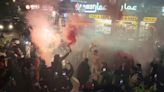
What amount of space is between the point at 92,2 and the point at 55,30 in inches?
283

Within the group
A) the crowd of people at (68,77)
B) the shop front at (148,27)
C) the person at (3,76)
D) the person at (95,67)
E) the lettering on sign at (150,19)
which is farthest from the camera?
the lettering on sign at (150,19)

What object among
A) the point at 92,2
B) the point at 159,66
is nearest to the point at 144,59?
the point at 159,66

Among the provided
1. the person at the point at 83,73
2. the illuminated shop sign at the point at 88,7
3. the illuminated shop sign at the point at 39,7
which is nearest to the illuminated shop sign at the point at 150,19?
the illuminated shop sign at the point at 88,7

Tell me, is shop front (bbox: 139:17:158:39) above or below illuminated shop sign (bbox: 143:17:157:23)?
below

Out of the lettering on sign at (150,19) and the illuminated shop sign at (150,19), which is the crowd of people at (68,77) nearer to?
the illuminated shop sign at (150,19)

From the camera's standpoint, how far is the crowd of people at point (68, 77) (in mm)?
10266

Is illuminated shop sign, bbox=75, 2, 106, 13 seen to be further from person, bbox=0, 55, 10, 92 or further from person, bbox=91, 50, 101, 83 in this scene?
person, bbox=0, 55, 10, 92

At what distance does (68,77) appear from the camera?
1090 cm

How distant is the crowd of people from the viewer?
1027 centimetres

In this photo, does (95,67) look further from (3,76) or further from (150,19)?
(150,19)

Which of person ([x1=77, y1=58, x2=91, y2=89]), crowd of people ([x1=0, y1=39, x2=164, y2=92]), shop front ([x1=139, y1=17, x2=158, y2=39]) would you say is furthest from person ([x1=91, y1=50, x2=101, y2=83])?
shop front ([x1=139, y1=17, x2=158, y2=39])

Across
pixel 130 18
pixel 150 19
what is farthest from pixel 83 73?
pixel 150 19

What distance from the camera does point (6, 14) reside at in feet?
103

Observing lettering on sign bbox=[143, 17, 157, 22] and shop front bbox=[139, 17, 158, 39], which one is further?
lettering on sign bbox=[143, 17, 157, 22]
